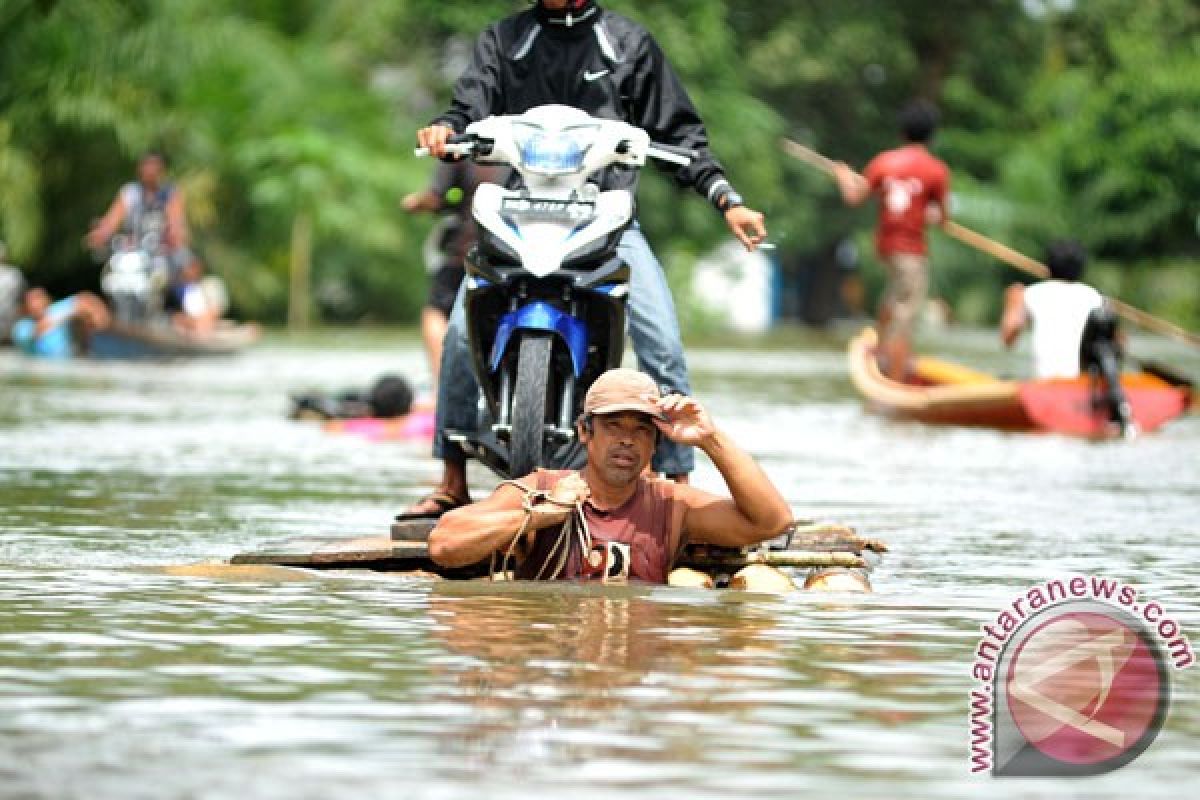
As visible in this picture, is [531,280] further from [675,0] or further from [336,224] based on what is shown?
[675,0]

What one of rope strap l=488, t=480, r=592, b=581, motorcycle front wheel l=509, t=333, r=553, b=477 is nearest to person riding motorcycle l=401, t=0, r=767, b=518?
motorcycle front wheel l=509, t=333, r=553, b=477

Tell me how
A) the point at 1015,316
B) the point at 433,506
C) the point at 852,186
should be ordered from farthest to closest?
the point at 852,186 < the point at 1015,316 < the point at 433,506

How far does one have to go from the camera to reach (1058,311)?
19.3 meters

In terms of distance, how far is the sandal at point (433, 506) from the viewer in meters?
10.5

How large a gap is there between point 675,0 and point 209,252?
12.3 metres

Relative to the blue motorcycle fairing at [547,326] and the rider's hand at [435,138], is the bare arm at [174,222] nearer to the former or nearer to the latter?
the rider's hand at [435,138]

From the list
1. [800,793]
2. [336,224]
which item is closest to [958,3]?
[336,224]

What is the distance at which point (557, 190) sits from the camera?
10.4 meters

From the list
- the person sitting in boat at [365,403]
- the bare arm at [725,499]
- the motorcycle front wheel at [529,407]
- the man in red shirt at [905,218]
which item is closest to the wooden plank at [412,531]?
the motorcycle front wheel at [529,407]

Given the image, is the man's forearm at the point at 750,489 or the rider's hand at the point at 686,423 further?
the man's forearm at the point at 750,489

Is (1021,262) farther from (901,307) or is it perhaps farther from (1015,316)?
(1015,316)

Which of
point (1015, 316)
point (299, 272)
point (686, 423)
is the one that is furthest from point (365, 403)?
point (299, 272)

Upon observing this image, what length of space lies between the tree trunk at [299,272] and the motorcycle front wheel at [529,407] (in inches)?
1370

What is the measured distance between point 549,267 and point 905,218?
42.0 feet
